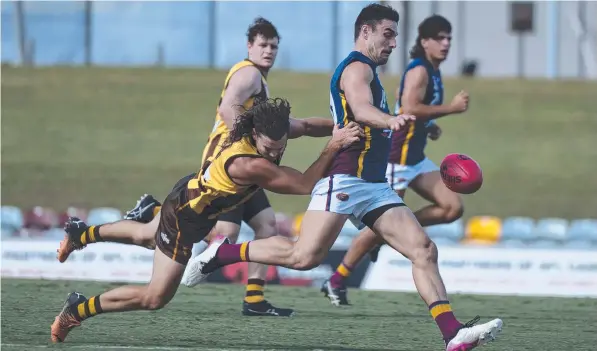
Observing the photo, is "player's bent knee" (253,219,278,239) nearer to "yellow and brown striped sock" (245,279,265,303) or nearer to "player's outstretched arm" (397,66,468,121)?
"yellow and brown striped sock" (245,279,265,303)

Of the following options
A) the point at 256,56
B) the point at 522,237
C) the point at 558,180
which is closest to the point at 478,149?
the point at 558,180

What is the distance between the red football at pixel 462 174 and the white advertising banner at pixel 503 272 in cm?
519

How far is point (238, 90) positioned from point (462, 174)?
2.19m

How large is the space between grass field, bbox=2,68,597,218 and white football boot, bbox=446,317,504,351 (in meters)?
12.9

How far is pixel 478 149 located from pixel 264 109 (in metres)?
15.6

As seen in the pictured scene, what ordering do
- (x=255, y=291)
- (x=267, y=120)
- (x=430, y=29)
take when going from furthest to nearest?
(x=430, y=29) < (x=255, y=291) < (x=267, y=120)

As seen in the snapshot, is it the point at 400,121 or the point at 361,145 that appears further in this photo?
the point at 361,145

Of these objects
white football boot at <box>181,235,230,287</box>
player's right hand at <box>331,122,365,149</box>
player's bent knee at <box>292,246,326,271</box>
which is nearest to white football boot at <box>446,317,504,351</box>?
player's bent knee at <box>292,246,326,271</box>

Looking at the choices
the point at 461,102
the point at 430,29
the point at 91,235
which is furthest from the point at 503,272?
the point at 91,235

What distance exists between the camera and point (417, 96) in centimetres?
958

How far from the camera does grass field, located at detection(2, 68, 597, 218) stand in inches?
827

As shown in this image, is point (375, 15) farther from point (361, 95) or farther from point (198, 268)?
point (198, 268)

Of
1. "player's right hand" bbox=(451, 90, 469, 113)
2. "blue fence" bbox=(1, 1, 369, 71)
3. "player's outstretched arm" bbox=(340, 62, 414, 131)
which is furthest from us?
"blue fence" bbox=(1, 1, 369, 71)

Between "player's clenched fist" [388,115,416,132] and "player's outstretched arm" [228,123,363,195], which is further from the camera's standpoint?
"player's outstretched arm" [228,123,363,195]
